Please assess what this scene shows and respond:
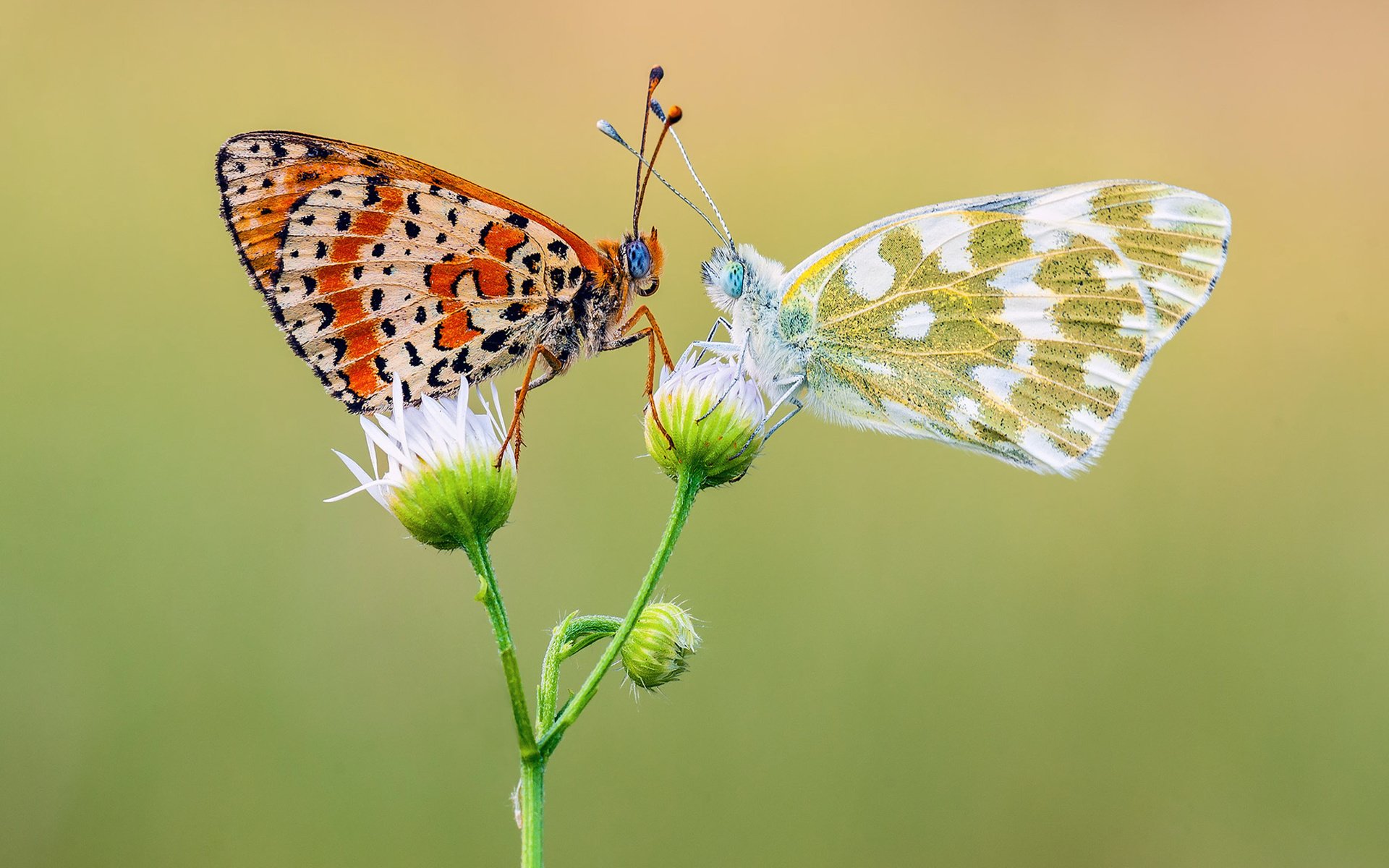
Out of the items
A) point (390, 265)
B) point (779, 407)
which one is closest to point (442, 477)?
point (390, 265)

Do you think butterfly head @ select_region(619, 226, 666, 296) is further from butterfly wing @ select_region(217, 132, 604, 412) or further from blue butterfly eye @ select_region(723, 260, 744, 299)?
blue butterfly eye @ select_region(723, 260, 744, 299)

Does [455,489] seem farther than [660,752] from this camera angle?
No

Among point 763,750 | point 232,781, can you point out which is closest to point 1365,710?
point 763,750

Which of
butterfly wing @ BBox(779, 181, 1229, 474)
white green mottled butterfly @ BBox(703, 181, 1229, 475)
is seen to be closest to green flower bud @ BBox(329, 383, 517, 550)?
white green mottled butterfly @ BBox(703, 181, 1229, 475)

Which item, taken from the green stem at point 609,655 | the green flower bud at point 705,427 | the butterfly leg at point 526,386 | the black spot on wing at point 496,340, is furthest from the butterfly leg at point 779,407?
the black spot on wing at point 496,340

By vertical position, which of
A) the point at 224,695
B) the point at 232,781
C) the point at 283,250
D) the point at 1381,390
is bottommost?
the point at 232,781

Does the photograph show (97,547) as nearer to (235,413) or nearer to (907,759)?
(235,413)

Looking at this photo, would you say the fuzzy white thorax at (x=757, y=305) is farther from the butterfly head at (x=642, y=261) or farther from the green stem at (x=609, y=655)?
the green stem at (x=609, y=655)
